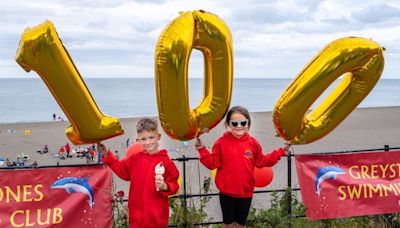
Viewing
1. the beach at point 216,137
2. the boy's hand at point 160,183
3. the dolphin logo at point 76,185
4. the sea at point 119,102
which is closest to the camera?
the boy's hand at point 160,183

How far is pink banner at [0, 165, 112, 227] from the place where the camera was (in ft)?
14.5

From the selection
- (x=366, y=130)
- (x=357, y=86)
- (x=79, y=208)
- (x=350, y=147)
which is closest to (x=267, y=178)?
(x=357, y=86)

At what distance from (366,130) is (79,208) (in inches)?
763

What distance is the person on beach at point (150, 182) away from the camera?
12.7 feet

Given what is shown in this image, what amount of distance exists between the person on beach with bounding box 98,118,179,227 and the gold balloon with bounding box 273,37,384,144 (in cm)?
120

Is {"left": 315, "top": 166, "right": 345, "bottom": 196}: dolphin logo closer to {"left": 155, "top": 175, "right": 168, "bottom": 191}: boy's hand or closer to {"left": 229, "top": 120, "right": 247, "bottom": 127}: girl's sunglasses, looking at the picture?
{"left": 229, "top": 120, "right": 247, "bottom": 127}: girl's sunglasses

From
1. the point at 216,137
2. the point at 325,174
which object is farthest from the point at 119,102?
the point at 325,174

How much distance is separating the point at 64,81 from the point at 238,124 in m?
1.53

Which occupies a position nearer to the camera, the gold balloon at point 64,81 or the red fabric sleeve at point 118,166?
the gold balloon at point 64,81

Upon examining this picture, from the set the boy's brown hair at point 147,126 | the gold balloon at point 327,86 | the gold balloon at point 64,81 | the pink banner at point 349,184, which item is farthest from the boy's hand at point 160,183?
the pink banner at point 349,184

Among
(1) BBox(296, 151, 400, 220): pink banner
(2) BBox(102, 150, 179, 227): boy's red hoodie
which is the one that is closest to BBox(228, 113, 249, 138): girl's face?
(2) BBox(102, 150, 179, 227): boy's red hoodie

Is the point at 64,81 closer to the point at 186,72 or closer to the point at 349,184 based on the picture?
the point at 186,72

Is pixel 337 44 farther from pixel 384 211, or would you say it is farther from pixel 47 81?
pixel 47 81

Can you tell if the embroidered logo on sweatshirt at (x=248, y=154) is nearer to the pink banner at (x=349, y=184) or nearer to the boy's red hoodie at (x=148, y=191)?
the boy's red hoodie at (x=148, y=191)
